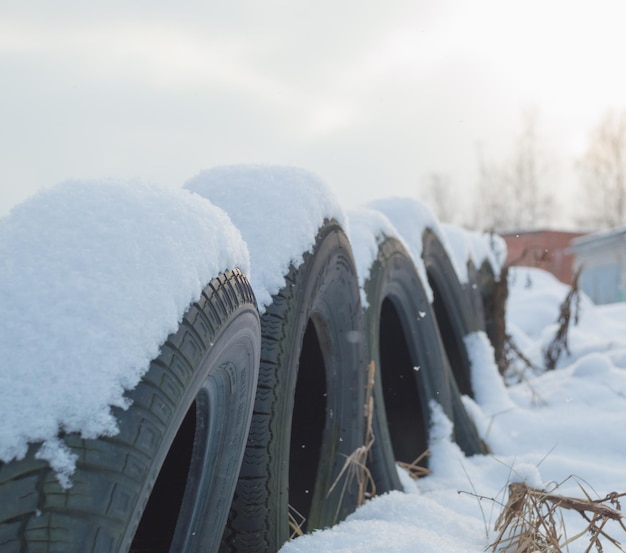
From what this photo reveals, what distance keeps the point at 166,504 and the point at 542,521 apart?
0.75 metres

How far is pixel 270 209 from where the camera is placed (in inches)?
65.0

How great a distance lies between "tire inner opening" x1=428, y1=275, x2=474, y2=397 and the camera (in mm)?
3576

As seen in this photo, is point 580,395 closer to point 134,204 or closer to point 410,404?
point 410,404

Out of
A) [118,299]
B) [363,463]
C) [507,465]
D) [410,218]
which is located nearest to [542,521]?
[507,465]

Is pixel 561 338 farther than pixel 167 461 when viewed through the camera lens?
Yes

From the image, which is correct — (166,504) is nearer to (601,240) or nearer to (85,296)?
(85,296)

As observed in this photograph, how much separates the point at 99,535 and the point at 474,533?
1.06 m

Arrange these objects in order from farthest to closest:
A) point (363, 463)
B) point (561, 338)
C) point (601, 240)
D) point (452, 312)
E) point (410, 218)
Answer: point (601, 240) < point (561, 338) < point (452, 312) < point (410, 218) < point (363, 463)

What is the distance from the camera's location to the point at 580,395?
139 inches

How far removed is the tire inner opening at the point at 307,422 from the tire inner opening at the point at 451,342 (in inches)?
65.7

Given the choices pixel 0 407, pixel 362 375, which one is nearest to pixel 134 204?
pixel 0 407

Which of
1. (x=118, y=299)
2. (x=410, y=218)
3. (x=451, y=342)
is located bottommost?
(x=451, y=342)

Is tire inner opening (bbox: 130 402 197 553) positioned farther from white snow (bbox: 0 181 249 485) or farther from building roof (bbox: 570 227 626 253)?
building roof (bbox: 570 227 626 253)

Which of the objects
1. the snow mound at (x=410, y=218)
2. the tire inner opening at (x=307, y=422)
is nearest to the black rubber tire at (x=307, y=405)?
the tire inner opening at (x=307, y=422)
